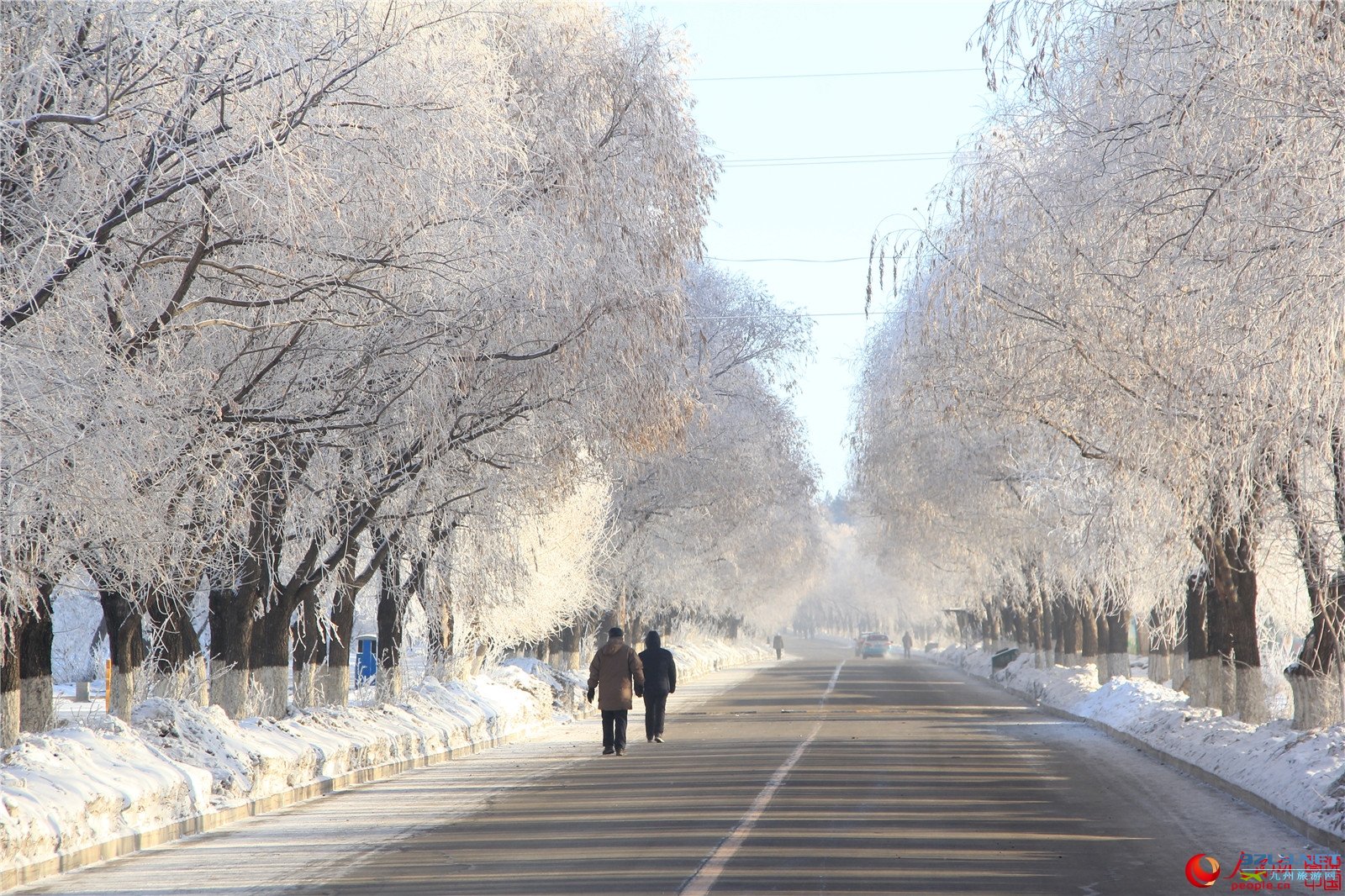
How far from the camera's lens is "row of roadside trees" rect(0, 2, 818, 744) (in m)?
10.1

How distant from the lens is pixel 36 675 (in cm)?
1490

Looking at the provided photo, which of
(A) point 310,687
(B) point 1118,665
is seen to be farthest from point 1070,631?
(A) point 310,687

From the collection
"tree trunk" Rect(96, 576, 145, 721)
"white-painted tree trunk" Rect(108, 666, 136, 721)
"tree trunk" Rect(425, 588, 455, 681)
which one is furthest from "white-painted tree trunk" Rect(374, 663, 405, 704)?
"white-painted tree trunk" Rect(108, 666, 136, 721)

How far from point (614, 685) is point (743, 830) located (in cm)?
866

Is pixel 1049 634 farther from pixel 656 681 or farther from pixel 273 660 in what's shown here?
pixel 273 660

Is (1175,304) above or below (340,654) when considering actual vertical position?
above

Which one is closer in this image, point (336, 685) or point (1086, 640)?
point (336, 685)

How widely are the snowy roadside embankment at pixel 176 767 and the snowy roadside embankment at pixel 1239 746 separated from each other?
383 inches

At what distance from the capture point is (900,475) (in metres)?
34.7

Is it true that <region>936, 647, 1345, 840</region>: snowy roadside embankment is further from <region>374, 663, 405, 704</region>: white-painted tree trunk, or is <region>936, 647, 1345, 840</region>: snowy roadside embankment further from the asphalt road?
<region>374, 663, 405, 704</region>: white-painted tree trunk

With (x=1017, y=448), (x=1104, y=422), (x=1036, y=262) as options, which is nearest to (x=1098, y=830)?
(x=1104, y=422)

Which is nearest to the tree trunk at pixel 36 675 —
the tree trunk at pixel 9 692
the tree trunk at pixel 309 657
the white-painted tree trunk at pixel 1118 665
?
the tree trunk at pixel 9 692

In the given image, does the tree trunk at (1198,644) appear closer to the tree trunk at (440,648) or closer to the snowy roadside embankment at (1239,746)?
the snowy roadside embankment at (1239,746)

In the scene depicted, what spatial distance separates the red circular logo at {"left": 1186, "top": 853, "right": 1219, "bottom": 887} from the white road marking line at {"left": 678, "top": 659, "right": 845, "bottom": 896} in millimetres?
3217
